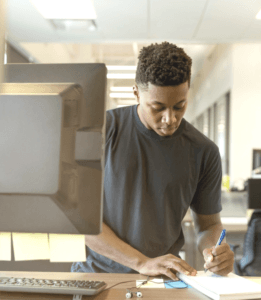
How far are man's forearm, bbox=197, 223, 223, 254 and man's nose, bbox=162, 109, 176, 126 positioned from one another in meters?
0.44

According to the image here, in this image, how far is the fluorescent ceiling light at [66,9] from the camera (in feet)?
11.1

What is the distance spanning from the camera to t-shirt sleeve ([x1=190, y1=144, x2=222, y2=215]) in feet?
3.86

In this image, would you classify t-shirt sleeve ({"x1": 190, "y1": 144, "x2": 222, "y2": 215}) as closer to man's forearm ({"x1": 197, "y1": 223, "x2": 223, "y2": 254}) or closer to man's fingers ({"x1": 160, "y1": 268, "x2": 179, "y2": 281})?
man's forearm ({"x1": 197, "y1": 223, "x2": 223, "y2": 254})

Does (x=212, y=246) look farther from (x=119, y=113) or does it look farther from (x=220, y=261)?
(x=119, y=113)

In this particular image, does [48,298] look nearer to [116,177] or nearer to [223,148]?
[116,177]

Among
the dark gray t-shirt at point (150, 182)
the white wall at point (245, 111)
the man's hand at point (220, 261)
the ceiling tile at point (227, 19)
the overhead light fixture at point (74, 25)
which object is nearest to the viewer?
the man's hand at point (220, 261)

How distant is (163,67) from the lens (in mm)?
992

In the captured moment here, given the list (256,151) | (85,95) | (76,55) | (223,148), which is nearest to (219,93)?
(223,148)

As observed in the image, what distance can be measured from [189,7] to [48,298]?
3208 millimetres

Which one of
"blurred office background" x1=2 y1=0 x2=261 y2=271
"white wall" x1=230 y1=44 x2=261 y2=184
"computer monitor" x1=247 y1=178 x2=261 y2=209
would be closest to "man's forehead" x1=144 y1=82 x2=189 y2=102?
"blurred office background" x1=2 y1=0 x2=261 y2=271

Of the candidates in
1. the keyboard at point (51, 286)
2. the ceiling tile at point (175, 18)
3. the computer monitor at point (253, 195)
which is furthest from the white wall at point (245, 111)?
the keyboard at point (51, 286)

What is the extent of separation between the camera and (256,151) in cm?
342

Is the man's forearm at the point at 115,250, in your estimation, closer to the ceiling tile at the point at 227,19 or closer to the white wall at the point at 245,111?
the ceiling tile at the point at 227,19

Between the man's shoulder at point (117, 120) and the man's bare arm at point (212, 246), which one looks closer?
the man's bare arm at point (212, 246)
